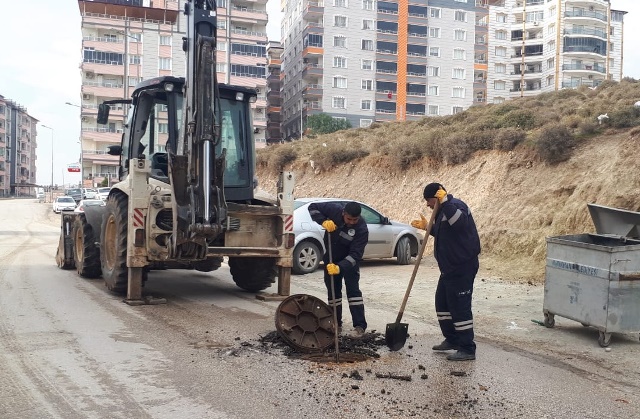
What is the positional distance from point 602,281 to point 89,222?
9.02 m

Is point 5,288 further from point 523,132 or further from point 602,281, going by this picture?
point 523,132

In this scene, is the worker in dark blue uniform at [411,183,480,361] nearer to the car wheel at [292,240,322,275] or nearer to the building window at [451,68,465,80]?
the car wheel at [292,240,322,275]

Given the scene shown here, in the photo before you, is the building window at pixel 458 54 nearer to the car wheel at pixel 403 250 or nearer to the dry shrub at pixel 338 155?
the dry shrub at pixel 338 155

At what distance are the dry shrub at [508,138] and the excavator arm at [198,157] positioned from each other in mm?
13029

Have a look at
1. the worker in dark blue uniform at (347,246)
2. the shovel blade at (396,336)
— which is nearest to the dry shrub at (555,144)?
the worker in dark blue uniform at (347,246)

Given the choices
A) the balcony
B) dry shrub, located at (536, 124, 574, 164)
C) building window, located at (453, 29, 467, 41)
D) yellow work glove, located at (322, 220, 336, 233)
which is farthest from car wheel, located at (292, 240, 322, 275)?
the balcony

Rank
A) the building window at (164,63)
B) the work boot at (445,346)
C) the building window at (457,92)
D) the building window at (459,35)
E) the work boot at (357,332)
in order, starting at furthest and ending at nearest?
1. the building window at (459,35)
2. the building window at (457,92)
3. the building window at (164,63)
4. the work boot at (357,332)
5. the work boot at (445,346)

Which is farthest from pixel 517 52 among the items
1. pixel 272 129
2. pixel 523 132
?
pixel 523 132

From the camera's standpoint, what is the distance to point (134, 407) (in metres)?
4.70

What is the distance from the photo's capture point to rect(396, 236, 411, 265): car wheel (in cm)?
1488

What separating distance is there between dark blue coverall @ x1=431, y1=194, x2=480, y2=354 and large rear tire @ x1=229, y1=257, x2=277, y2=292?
4198mm

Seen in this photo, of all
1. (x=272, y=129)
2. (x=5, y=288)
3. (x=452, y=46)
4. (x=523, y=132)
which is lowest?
(x=5, y=288)

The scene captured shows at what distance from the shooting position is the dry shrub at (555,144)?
666 inches

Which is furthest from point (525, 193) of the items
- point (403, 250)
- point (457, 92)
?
point (457, 92)
